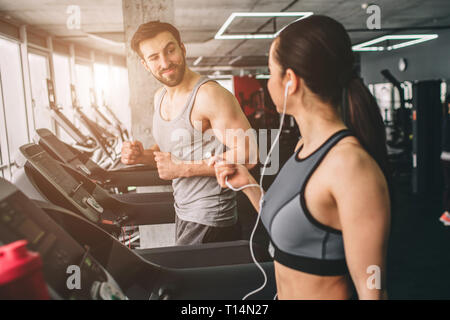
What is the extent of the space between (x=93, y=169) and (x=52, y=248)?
6.26ft

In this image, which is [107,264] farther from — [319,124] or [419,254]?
[419,254]

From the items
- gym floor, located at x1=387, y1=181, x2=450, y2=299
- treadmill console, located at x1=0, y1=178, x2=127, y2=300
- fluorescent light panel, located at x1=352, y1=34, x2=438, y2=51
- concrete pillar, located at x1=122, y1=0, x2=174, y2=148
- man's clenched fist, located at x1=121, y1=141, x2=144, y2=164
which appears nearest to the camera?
treadmill console, located at x1=0, y1=178, x2=127, y2=300

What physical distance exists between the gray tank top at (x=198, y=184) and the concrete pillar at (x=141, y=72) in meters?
1.57

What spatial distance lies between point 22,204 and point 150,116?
2656 millimetres

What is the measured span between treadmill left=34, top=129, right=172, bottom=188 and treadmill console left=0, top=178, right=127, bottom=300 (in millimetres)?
1188

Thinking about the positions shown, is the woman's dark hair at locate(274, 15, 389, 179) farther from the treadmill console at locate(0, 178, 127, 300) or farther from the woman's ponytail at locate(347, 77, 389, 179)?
the treadmill console at locate(0, 178, 127, 300)

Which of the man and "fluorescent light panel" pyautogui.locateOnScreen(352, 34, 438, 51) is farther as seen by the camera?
"fluorescent light panel" pyautogui.locateOnScreen(352, 34, 438, 51)

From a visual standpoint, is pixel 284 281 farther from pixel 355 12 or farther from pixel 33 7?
pixel 355 12

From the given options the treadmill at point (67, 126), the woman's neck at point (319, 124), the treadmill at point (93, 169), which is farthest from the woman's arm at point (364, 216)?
the treadmill at point (67, 126)

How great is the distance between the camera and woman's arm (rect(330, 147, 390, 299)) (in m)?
0.88

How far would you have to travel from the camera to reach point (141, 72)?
3.37m

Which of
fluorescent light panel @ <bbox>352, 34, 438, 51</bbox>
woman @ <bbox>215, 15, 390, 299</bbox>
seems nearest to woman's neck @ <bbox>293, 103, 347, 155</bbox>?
woman @ <bbox>215, 15, 390, 299</bbox>

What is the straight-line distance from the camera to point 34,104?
25.4 feet
